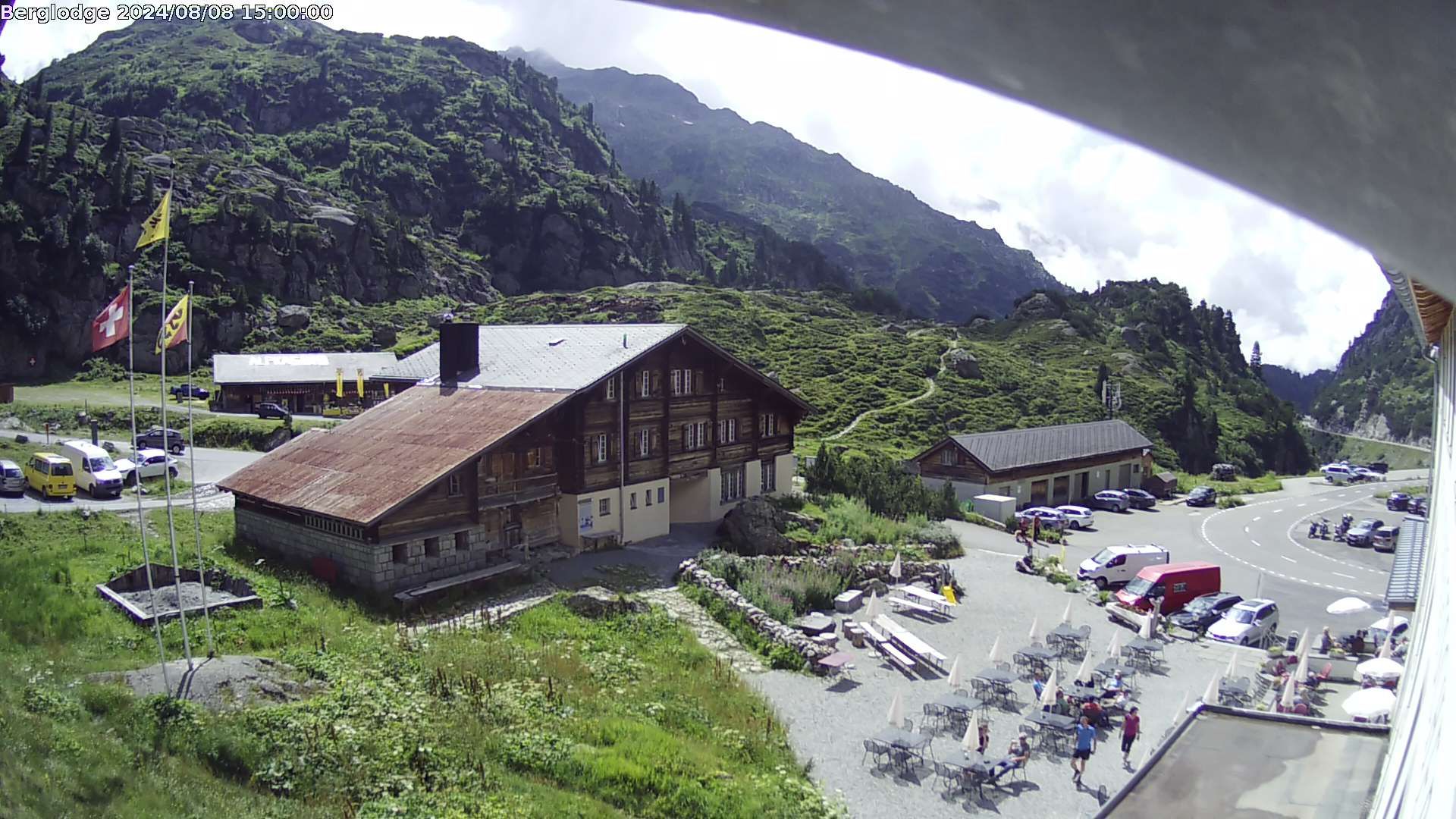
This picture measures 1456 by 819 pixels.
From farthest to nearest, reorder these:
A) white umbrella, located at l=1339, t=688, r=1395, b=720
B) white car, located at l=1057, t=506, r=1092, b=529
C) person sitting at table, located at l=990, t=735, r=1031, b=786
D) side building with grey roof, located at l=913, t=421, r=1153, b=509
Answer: side building with grey roof, located at l=913, t=421, r=1153, b=509 < white car, located at l=1057, t=506, r=1092, b=529 < white umbrella, located at l=1339, t=688, r=1395, b=720 < person sitting at table, located at l=990, t=735, r=1031, b=786

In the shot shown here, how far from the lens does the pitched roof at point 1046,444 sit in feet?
159

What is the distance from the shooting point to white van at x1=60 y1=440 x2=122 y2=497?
29797 millimetres

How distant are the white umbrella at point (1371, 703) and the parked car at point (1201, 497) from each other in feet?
138

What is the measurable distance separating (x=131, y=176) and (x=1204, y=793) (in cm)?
11325

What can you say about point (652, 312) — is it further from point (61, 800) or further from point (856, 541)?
point (61, 800)

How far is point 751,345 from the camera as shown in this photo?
3708 inches

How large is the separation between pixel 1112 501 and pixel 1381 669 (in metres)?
33.6

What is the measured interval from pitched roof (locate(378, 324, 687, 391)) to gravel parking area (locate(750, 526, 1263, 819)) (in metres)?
11.9

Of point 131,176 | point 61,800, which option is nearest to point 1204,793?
point 61,800

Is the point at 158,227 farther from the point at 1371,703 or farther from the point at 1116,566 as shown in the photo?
the point at 1116,566

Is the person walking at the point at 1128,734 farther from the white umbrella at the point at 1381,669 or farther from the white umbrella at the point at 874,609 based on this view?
the white umbrella at the point at 874,609

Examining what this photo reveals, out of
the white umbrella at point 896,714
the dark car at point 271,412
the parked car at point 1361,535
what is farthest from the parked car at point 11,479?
the parked car at point 1361,535

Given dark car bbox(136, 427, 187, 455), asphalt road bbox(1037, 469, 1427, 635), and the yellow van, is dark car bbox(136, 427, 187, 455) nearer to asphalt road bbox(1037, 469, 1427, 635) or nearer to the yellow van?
the yellow van

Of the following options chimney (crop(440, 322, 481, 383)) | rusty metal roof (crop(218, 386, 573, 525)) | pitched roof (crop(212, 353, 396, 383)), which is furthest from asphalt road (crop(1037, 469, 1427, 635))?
pitched roof (crop(212, 353, 396, 383))
